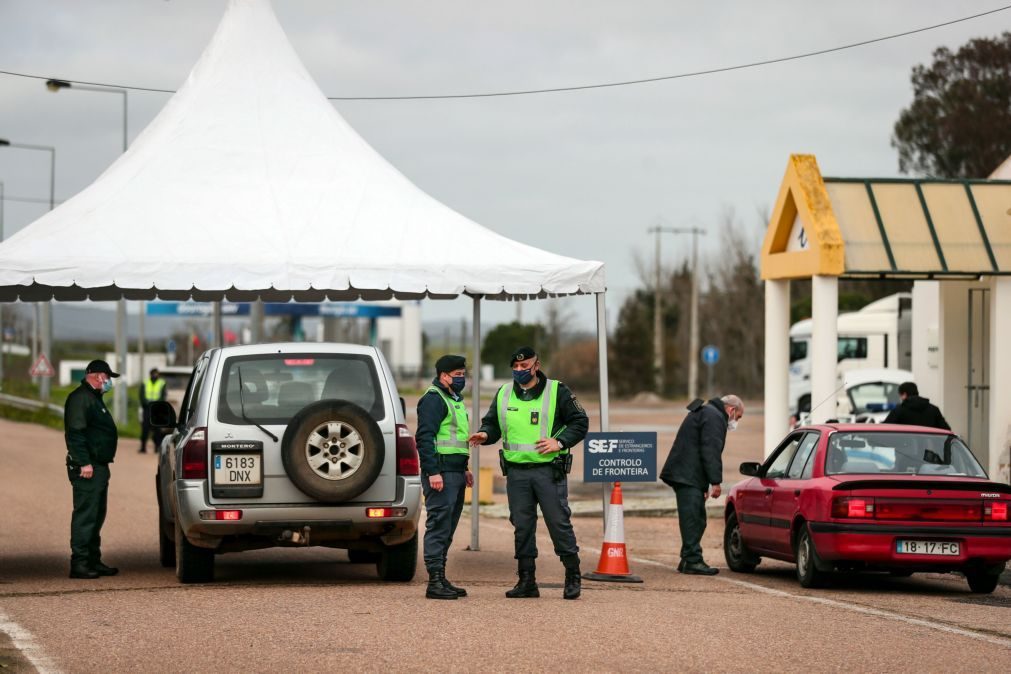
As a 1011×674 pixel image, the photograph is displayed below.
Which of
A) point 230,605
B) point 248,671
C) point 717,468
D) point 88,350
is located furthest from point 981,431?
point 88,350

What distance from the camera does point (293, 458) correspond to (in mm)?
11750

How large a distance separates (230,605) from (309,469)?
1.21 meters

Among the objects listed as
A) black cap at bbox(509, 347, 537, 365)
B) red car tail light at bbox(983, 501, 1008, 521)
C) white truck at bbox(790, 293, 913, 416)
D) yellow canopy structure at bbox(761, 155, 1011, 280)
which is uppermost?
yellow canopy structure at bbox(761, 155, 1011, 280)

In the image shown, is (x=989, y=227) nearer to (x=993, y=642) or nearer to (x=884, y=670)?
(x=993, y=642)

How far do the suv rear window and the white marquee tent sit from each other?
1.57 m

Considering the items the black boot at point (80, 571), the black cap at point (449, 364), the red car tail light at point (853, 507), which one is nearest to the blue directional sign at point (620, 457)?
the red car tail light at point (853, 507)

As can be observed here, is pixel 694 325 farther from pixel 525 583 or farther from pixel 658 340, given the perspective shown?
pixel 525 583

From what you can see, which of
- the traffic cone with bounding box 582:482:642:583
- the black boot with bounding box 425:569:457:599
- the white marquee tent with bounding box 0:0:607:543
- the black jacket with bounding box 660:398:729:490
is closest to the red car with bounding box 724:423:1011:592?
the black jacket with bounding box 660:398:729:490

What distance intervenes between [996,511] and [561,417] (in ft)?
12.4

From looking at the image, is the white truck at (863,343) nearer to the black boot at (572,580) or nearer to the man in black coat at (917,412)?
the man in black coat at (917,412)

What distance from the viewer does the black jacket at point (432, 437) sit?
37.9 feet

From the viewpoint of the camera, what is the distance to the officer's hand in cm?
1142

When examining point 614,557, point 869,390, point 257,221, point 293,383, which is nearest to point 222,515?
point 293,383

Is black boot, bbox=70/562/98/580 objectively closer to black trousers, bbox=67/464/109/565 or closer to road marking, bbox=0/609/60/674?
black trousers, bbox=67/464/109/565
